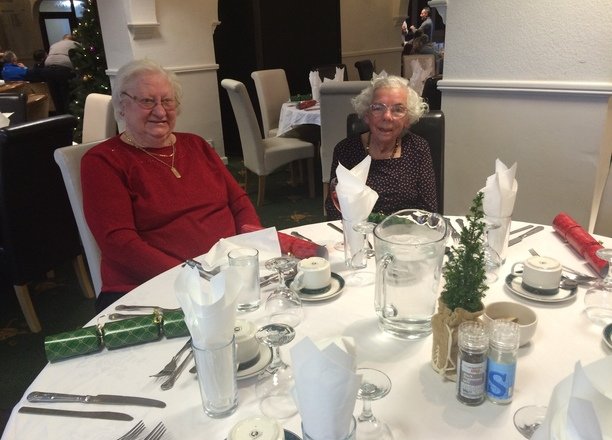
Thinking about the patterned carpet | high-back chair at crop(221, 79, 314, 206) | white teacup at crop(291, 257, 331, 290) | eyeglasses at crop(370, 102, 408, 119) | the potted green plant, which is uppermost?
eyeglasses at crop(370, 102, 408, 119)

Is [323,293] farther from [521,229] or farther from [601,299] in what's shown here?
[521,229]

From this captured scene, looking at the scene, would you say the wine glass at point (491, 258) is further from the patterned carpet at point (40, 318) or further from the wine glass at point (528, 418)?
the patterned carpet at point (40, 318)

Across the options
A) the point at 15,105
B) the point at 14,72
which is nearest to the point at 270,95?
the point at 15,105

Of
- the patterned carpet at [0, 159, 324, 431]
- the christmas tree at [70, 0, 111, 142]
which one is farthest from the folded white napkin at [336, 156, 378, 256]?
the christmas tree at [70, 0, 111, 142]

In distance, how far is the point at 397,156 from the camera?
2.16m

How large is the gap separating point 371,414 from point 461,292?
26 cm

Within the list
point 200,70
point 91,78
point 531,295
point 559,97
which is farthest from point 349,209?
point 91,78

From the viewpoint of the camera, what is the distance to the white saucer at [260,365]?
91 centimetres

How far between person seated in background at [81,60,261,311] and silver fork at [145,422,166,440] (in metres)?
0.84

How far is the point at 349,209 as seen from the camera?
4.25ft

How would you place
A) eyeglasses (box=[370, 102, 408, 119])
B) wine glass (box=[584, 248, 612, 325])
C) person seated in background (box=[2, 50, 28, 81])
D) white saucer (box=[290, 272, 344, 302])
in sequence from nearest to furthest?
1. wine glass (box=[584, 248, 612, 325])
2. white saucer (box=[290, 272, 344, 302])
3. eyeglasses (box=[370, 102, 408, 119])
4. person seated in background (box=[2, 50, 28, 81])

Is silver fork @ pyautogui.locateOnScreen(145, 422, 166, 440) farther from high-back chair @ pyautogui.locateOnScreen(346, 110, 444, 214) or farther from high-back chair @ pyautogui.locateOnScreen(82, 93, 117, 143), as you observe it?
high-back chair @ pyautogui.locateOnScreen(82, 93, 117, 143)

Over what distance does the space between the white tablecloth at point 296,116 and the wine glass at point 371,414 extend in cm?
335

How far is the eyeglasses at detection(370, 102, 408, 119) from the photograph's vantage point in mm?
2082
